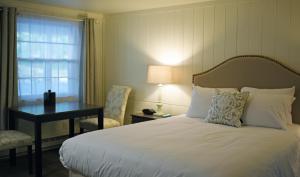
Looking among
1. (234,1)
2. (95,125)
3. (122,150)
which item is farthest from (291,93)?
(95,125)

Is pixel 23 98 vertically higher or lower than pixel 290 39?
lower

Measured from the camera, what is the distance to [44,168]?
3.99m

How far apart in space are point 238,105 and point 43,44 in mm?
3031

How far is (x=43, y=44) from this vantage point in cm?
470

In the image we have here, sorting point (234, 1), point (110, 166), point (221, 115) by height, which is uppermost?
point (234, 1)

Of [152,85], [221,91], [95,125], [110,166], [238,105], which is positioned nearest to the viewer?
[110,166]

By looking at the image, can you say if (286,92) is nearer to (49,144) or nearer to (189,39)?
(189,39)

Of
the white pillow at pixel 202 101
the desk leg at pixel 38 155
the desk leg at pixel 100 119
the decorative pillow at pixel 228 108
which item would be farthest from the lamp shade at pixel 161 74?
the desk leg at pixel 38 155

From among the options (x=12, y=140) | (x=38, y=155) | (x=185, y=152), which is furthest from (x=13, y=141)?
(x=185, y=152)

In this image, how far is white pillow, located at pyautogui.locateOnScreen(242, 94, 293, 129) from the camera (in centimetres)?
326

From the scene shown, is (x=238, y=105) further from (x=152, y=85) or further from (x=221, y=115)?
(x=152, y=85)

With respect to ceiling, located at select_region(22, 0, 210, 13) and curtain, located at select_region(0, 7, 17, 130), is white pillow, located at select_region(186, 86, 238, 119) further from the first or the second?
curtain, located at select_region(0, 7, 17, 130)

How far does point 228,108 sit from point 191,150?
1173mm

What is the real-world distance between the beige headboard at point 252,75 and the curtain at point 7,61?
8.36 feet
